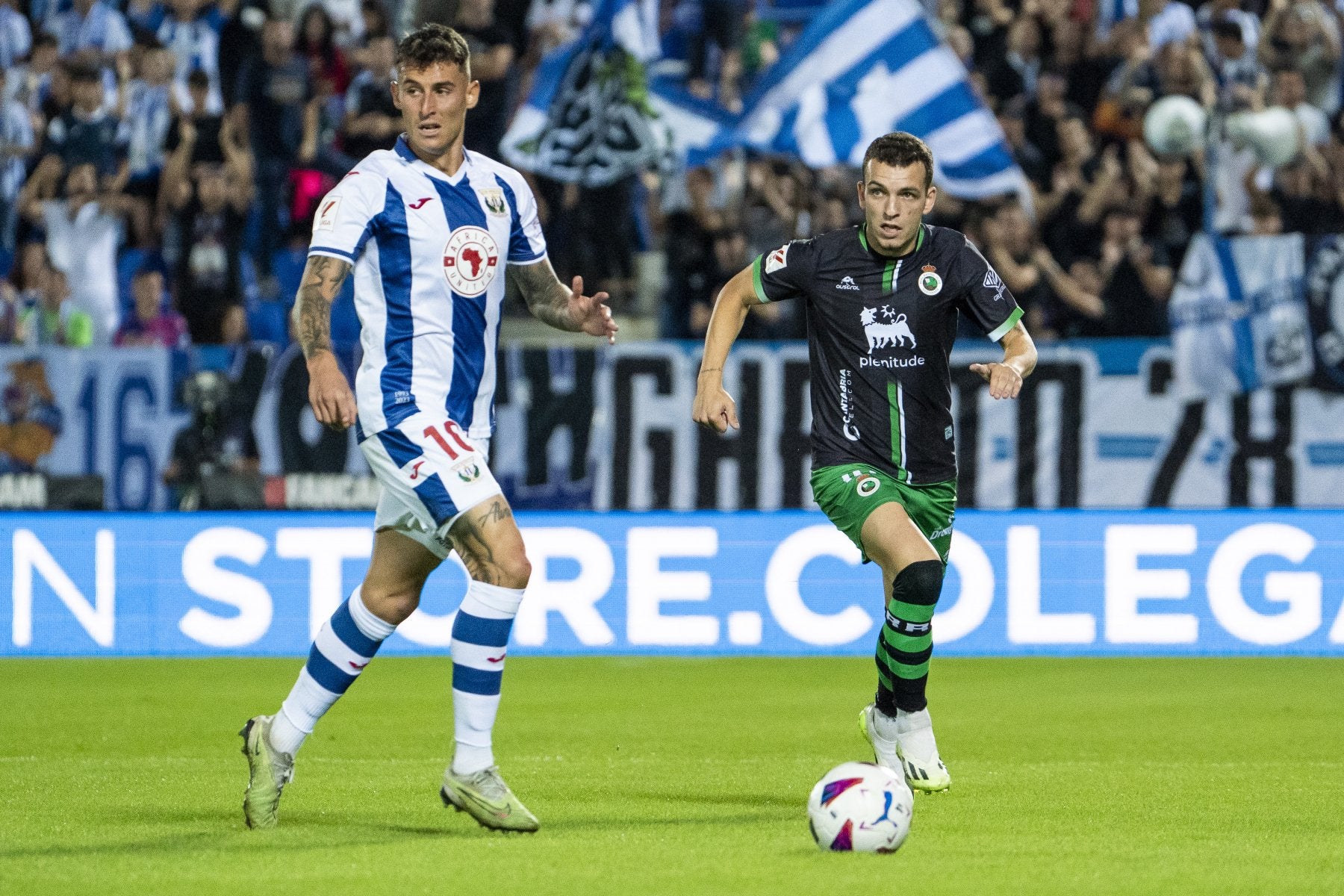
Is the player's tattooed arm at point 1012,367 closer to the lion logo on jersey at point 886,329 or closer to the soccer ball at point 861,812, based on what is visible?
the lion logo on jersey at point 886,329

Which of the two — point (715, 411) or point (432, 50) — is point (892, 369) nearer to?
point (715, 411)

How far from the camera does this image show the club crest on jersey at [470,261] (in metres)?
5.52

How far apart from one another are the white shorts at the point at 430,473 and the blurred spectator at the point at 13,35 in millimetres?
11360

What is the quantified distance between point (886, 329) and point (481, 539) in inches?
65.9

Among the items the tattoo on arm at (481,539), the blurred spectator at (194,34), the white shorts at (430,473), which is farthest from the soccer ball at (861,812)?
the blurred spectator at (194,34)

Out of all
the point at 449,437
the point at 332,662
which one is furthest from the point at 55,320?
the point at 449,437

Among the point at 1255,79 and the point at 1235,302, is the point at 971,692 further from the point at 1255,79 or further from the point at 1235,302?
the point at 1255,79

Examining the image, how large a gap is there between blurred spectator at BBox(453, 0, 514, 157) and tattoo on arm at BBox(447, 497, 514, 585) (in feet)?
28.7

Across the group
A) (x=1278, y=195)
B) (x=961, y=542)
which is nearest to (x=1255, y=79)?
(x=1278, y=195)

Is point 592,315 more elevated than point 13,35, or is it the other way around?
point 13,35

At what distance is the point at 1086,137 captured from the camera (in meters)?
13.4

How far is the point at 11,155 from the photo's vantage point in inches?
581

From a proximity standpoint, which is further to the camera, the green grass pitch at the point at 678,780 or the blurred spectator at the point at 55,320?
the blurred spectator at the point at 55,320

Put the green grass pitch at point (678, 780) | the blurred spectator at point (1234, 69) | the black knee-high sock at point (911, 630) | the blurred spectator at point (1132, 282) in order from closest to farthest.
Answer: the green grass pitch at point (678, 780), the black knee-high sock at point (911, 630), the blurred spectator at point (1132, 282), the blurred spectator at point (1234, 69)
